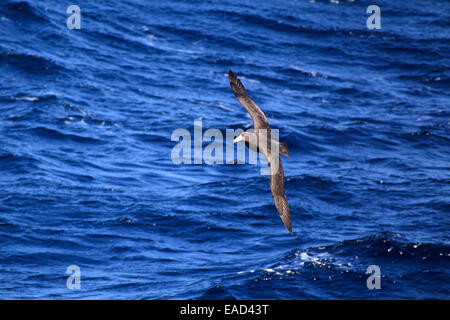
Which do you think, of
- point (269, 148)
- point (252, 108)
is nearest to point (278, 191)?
point (269, 148)

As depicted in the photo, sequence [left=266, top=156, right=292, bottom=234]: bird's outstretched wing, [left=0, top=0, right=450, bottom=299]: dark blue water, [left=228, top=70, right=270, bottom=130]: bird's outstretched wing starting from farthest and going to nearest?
[left=0, top=0, right=450, bottom=299]: dark blue water
[left=228, top=70, right=270, bottom=130]: bird's outstretched wing
[left=266, top=156, right=292, bottom=234]: bird's outstretched wing

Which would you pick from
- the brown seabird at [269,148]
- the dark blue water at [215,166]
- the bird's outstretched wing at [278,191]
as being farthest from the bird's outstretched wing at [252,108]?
the dark blue water at [215,166]

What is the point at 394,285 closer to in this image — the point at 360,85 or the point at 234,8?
the point at 360,85

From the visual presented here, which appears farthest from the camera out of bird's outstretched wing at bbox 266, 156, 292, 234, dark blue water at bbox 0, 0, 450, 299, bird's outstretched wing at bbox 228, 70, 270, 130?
dark blue water at bbox 0, 0, 450, 299

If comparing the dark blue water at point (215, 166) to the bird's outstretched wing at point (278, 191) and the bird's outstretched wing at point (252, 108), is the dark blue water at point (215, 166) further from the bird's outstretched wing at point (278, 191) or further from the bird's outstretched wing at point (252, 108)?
the bird's outstretched wing at point (252, 108)

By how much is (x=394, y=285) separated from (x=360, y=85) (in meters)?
17.8

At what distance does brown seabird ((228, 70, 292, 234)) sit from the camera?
42.7 feet

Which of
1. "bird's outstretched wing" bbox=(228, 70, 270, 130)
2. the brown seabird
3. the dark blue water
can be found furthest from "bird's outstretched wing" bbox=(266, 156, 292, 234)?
the dark blue water

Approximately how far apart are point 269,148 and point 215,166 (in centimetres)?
1033

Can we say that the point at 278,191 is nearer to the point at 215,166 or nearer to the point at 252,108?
the point at 252,108

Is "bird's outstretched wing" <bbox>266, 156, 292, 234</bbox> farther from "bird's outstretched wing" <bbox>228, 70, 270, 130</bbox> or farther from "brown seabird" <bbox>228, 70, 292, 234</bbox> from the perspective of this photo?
"bird's outstretched wing" <bbox>228, 70, 270, 130</bbox>

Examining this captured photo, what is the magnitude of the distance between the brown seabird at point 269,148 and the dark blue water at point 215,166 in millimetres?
3427

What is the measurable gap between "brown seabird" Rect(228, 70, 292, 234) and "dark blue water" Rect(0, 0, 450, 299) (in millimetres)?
3427

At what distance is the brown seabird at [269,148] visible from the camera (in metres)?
13.0
